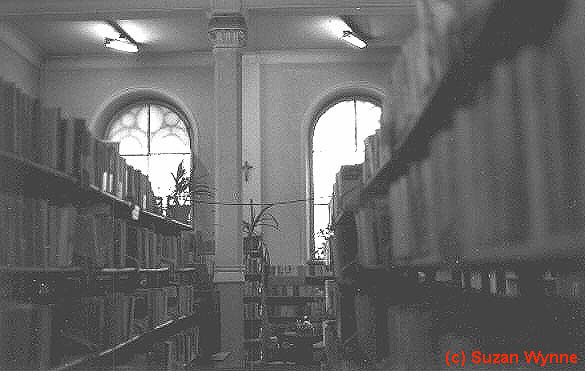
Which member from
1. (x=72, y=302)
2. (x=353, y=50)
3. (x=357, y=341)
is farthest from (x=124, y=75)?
(x=357, y=341)

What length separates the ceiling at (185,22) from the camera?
17.3 feet

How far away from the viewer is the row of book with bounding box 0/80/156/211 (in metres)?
1.96

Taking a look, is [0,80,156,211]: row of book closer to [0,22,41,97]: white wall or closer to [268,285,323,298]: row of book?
[0,22,41,97]: white wall

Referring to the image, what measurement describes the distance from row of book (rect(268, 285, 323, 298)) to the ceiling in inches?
118

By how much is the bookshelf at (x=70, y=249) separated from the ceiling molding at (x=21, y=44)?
3097 mm

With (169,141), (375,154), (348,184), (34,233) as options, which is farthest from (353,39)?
(375,154)

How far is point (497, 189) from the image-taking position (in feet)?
1.65

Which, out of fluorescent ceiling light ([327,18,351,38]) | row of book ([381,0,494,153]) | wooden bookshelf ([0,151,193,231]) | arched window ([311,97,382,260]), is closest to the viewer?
row of book ([381,0,494,153])

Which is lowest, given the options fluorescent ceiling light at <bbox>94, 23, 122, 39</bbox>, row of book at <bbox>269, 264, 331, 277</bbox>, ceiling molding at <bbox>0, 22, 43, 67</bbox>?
row of book at <bbox>269, 264, 331, 277</bbox>

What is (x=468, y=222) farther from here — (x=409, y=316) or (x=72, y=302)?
(x=72, y=302)

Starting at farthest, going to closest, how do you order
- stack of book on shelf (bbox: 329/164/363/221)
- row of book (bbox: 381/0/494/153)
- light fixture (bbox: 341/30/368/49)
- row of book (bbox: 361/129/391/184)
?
1. light fixture (bbox: 341/30/368/49)
2. stack of book on shelf (bbox: 329/164/363/221)
3. row of book (bbox: 361/129/391/184)
4. row of book (bbox: 381/0/494/153)

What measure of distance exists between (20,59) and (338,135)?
4.02 m

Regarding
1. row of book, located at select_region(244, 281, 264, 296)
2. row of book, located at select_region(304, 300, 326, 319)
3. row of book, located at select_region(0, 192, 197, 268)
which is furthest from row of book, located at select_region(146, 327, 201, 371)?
row of book, located at select_region(304, 300, 326, 319)

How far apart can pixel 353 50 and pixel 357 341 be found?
22.7ft
